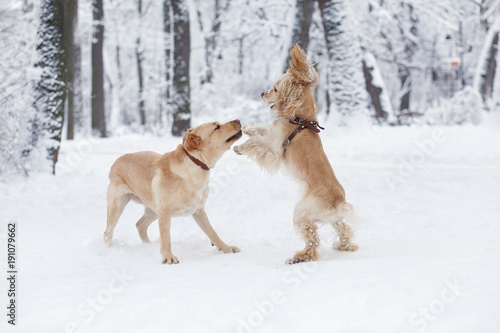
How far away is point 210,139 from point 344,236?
5.29 feet

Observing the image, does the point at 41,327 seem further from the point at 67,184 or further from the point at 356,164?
the point at 356,164

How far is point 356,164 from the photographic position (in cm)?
1021

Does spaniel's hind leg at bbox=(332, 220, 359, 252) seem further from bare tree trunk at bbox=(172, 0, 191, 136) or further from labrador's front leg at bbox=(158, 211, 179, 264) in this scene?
bare tree trunk at bbox=(172, 0, 191, 136)

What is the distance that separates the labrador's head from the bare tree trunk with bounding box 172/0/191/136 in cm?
1089

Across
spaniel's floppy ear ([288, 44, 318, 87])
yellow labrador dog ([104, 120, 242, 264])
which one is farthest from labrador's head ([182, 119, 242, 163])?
spaniel's floppy ear ([288, 44, 318, 87])

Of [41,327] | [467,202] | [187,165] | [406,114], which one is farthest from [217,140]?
[406,114]

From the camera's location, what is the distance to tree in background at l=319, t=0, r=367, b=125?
44.8ft

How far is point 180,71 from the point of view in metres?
15.6

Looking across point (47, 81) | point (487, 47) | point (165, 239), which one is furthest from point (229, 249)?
point (487, 47)

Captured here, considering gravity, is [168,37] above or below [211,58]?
above

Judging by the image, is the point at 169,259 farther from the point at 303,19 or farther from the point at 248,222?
the point at 303,19

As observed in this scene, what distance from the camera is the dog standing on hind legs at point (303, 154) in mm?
4621

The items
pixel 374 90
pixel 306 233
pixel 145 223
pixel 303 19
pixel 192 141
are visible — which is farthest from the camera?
pixel 374 90

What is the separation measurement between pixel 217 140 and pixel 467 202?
4.31m
